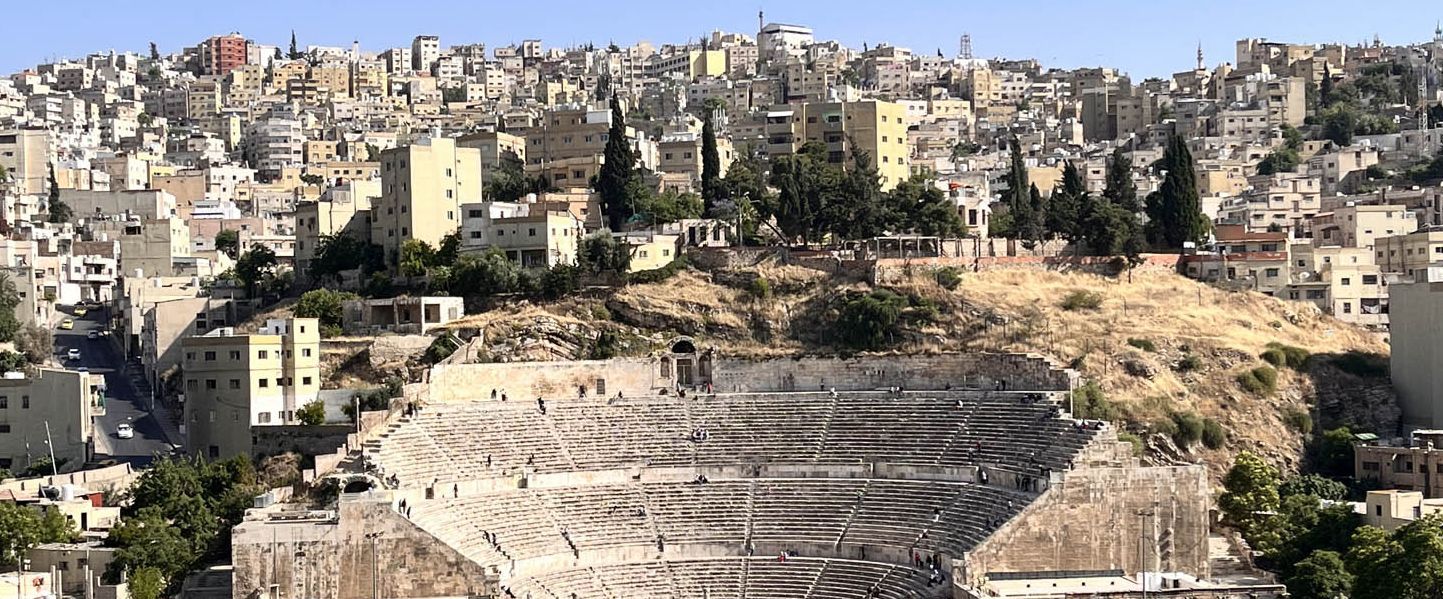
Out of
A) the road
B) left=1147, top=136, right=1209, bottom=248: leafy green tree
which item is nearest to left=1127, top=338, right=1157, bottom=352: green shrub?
left=1147, top=136, right=1209, bottom=248: leafy green tree

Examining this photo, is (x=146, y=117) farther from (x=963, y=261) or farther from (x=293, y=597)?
(x=293, y=597)

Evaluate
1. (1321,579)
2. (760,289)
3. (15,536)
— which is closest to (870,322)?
(760,289)

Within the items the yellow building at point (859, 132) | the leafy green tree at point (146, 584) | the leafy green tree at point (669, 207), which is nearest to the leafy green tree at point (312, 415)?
the leafy green tree at point (146, 584)

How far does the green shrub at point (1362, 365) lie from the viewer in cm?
6212

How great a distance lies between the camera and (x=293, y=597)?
4516 cm

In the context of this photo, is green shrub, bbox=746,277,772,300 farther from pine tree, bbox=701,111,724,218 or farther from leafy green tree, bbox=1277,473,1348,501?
leafy green tree, bbox=1277,473,1348,501

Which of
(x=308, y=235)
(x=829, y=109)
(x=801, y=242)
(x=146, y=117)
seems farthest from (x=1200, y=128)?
(x=146, y=117)

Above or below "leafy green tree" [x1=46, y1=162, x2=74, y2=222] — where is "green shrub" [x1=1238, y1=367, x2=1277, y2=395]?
below

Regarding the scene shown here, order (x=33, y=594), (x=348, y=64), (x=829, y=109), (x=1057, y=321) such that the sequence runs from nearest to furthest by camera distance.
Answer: (x=33, y=594), (x=1057, y=321), (x=829, y=109), (x=348, y=64)

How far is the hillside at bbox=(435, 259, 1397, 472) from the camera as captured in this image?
194 ft

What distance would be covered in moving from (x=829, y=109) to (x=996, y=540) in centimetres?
4290

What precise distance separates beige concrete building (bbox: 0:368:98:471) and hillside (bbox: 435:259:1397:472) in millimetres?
10868

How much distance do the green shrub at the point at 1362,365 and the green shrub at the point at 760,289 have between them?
1732 cm

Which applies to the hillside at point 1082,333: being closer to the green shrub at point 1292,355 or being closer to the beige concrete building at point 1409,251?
the green shrub at point 1292,355
